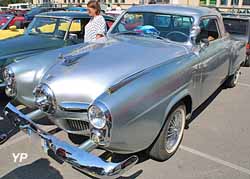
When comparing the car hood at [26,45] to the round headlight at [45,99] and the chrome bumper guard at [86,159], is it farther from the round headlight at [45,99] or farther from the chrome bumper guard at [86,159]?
the chrome bumper guard at [86,159]

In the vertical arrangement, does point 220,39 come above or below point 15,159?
above

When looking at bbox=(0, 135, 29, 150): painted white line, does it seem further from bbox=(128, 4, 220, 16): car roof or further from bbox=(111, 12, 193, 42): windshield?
bbox=(128, 4, 220, 16): car roof

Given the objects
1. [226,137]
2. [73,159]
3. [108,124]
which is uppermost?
[108,124]

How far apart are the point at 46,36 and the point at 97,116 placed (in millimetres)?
3987

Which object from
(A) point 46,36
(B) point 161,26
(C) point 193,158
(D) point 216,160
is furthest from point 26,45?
(D) point 216,160

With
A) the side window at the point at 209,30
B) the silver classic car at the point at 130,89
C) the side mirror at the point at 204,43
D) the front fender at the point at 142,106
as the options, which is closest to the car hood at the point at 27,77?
the silver classic car at the point at 130,89

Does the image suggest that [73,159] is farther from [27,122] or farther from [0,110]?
[0,110]

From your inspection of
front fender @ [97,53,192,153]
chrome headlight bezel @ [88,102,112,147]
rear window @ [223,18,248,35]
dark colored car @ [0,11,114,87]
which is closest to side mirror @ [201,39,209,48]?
front fender @ [97,53,192,153]

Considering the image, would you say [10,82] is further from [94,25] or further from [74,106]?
[94,25]

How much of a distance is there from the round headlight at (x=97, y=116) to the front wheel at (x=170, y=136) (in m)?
0.92

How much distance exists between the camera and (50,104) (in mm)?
3047

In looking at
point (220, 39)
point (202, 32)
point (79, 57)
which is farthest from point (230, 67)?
point (79, 57)

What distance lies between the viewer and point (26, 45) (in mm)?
Result: 5578

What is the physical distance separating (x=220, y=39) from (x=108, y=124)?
3.24 meters
